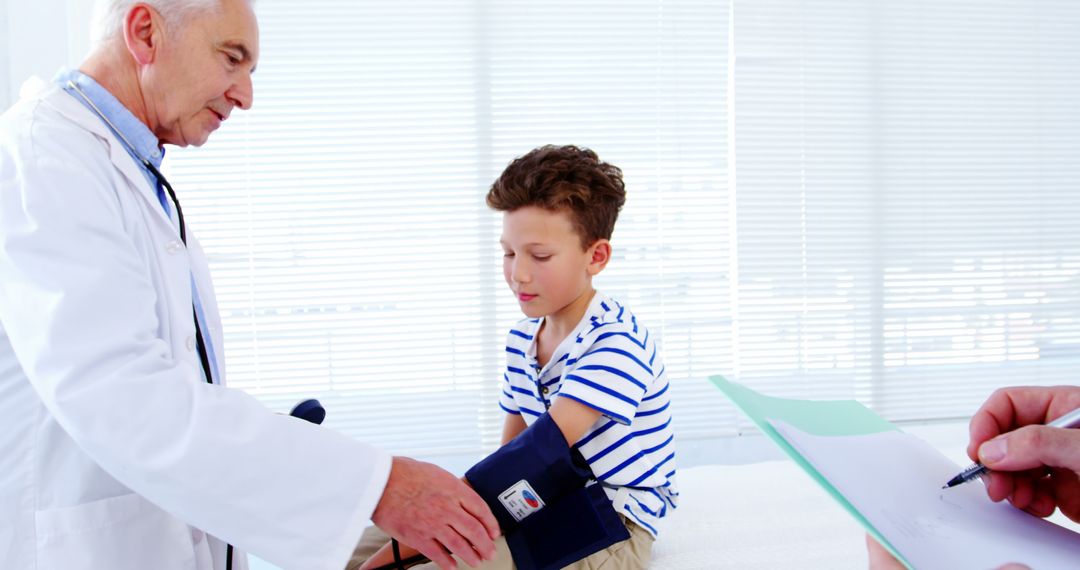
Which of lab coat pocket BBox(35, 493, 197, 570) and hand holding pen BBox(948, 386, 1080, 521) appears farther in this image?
lab coat pocket BBox(35, 493, 197, 570)

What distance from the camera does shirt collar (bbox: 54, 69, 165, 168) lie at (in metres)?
1.20

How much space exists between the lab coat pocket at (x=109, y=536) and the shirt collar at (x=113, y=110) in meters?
0.53

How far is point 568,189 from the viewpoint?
1.65 meters

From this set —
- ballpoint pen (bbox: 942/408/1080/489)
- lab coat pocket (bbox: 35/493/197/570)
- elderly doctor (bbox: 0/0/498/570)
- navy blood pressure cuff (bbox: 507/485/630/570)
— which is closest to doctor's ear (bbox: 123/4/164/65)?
elderly doctor (bbox: 0/0/498/570)

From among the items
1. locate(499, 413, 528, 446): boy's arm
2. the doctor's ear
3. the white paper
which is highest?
the doctor's ear

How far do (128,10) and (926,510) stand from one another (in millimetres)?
1222

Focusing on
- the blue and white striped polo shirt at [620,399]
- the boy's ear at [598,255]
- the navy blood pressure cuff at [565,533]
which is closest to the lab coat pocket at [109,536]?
the navy blood pressure cuff at [565,533]

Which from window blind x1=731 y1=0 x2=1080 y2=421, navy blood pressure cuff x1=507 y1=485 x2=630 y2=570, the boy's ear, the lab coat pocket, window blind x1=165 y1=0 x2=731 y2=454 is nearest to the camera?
the lab coat pocket

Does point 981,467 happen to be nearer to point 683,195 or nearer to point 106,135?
point 106,135

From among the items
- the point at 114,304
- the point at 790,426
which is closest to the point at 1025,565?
the point at 790,426

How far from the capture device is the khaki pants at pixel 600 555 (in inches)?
54.6

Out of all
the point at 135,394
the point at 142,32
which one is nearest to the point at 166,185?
the point at 142,32

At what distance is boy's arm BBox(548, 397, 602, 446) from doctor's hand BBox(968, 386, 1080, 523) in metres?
0.63

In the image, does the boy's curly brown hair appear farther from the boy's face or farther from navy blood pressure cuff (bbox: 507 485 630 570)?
navy blood pressure cuff (bbox: 507 485 630 570)
